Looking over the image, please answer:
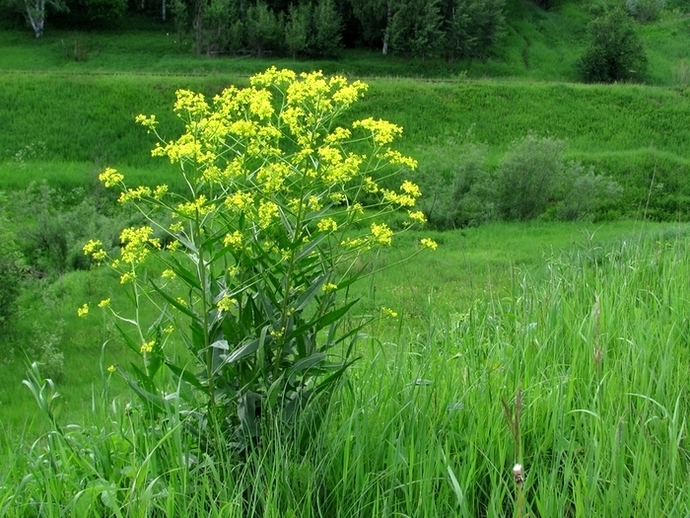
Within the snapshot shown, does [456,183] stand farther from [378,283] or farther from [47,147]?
[47,147]

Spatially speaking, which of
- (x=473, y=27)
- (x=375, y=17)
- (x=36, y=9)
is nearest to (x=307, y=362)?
(x=375, y=17)

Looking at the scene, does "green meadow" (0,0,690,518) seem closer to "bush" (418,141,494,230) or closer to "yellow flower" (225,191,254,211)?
"yellow flower" (225,191,254,211)

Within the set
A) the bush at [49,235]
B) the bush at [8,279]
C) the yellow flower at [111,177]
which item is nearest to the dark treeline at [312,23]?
the bush at [49,235]

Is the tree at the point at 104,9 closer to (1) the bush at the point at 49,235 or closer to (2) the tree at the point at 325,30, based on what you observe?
(2) the tree at the point at 325,30

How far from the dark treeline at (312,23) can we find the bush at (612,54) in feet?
18.0

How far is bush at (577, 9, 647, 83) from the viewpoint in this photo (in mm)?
41906

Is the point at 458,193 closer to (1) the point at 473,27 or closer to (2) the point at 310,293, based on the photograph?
(2) the point at 310,293

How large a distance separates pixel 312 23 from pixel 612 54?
1695 cm

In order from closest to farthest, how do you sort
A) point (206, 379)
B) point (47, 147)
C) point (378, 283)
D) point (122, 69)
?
1. point (206, 379)
2. point (378, 283)
3. point (47, 147)
4. point (122, 69)

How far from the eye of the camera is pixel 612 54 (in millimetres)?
42031

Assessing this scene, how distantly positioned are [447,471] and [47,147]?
955 inches

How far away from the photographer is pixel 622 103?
31.3 m

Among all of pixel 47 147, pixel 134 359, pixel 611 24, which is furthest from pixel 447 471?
pixel 611 24

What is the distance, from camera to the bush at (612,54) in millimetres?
41906
